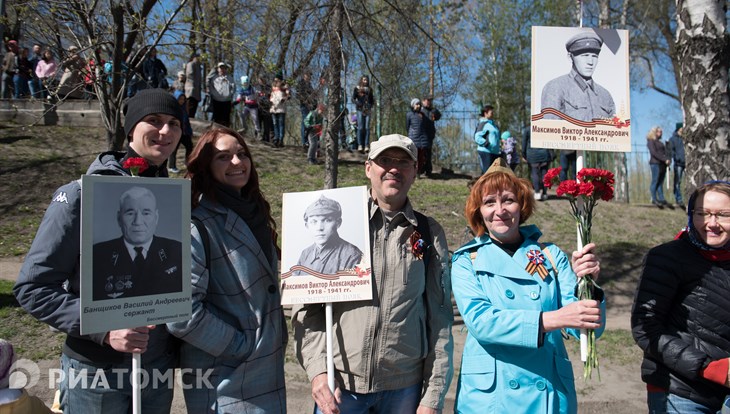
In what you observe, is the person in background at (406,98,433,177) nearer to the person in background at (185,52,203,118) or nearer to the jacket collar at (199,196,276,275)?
the person in background at (185,52,203,118)

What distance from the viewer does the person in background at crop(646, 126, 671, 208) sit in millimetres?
14008

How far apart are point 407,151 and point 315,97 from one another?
4250 millimetres

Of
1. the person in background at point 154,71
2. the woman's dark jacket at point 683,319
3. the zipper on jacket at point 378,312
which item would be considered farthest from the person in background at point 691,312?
the person in background at point 154,71

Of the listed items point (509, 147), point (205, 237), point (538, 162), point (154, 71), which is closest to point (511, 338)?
point (205, 237)

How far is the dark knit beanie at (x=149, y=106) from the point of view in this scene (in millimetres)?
2426

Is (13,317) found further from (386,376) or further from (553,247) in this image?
(553,247)

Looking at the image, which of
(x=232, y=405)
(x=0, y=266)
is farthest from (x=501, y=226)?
(x=0, y=266)

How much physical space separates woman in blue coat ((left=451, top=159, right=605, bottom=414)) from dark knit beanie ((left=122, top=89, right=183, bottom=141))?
1.55 m

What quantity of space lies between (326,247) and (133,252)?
35.3 inches

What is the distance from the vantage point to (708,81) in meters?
4.12

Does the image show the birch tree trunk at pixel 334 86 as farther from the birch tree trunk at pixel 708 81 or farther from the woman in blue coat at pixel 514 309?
the woman in blue coat at pixel 514 309

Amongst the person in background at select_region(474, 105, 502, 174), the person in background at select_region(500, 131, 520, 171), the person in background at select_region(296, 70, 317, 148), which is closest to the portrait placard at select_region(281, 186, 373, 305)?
the person in background at select_region(296, 70, 317, 148)

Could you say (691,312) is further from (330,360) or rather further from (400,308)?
(330,360)

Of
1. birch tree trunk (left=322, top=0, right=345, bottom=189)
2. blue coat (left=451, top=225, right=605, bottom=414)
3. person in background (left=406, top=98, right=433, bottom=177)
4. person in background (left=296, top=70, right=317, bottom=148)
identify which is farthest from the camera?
person in background (left=406, top=98, right=433, bottom=177)
